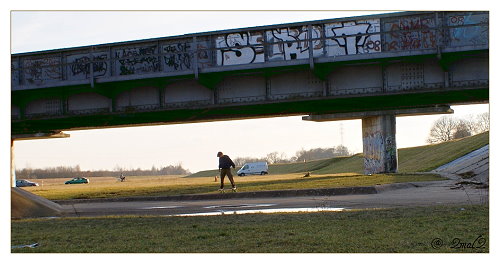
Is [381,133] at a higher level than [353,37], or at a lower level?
lower

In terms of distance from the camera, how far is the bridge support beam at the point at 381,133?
112 feet

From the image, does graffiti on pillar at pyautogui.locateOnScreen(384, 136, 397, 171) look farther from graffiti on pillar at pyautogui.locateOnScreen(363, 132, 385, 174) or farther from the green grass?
the green grass

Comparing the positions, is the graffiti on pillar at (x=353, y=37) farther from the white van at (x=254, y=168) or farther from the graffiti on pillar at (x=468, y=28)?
the white van at (x=254, y=168)

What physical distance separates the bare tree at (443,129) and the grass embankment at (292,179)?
16.2 ft

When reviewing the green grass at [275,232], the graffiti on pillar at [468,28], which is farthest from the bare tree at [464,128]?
the green grass at [275,232]

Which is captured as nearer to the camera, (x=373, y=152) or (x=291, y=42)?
(x=291, y=42)

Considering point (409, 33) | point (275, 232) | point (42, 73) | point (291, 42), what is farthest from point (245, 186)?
point (275, 232)

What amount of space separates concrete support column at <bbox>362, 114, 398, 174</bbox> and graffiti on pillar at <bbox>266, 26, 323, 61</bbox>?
38.8ft

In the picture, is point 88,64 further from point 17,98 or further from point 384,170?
point 384,170

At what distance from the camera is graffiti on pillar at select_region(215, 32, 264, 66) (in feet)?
79.5

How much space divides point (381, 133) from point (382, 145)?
25.2 inches

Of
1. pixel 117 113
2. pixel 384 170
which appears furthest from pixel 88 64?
pixel 384 170

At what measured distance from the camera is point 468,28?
22.5 meters

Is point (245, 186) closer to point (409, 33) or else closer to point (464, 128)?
point (409, 33)
